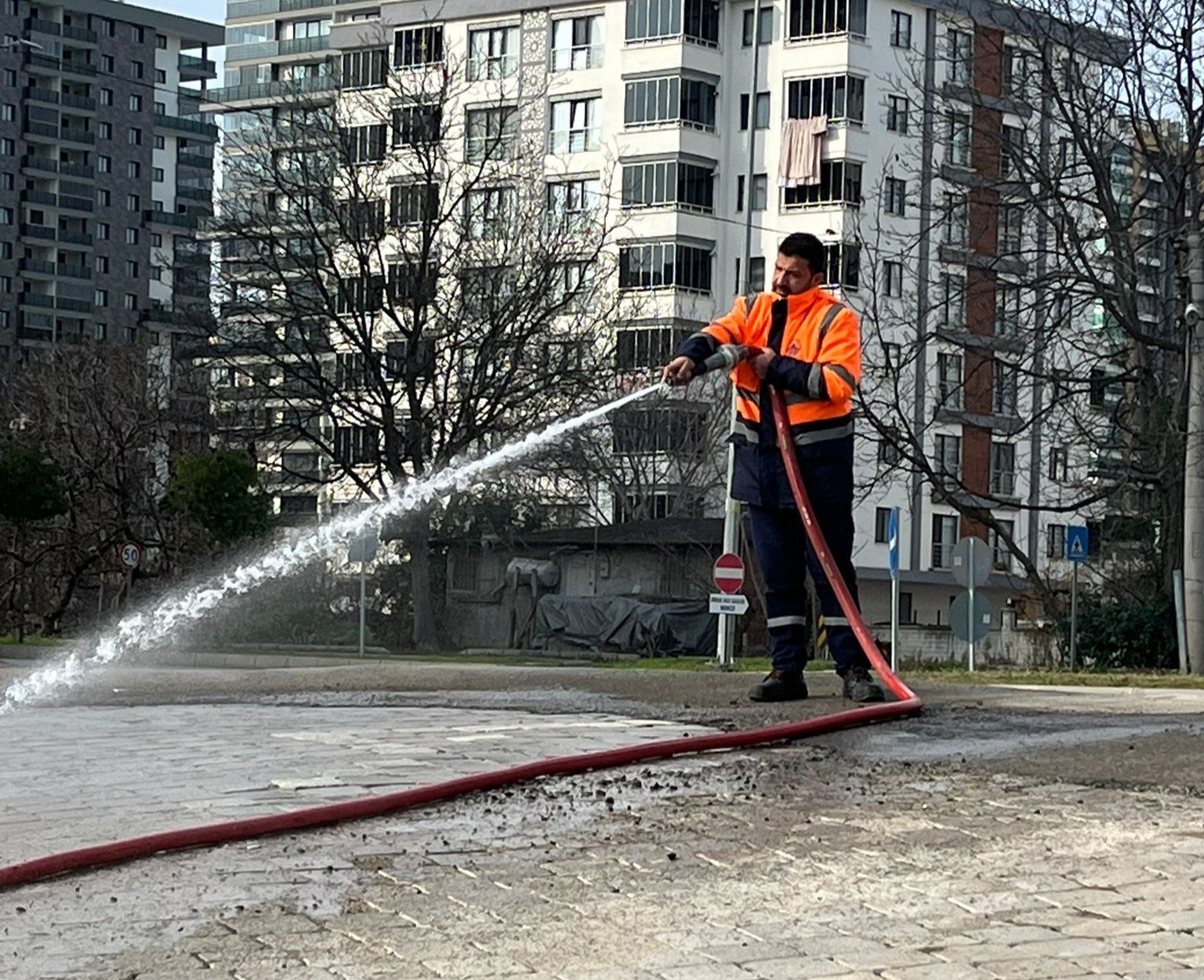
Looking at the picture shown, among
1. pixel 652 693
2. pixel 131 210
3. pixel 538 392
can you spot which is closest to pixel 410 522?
pixel 538 392

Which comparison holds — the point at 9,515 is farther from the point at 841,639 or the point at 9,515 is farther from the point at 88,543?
the point at 841,639

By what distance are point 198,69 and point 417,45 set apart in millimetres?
54247

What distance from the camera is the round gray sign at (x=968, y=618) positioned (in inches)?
1159

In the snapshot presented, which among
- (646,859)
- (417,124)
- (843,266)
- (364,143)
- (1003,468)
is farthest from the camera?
(1003,468)

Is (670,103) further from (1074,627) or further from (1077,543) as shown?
(1074,627)

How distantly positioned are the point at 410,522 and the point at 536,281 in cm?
760

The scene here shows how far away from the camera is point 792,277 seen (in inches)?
373

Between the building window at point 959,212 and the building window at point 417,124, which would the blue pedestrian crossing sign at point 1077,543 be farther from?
the building window at point 417,124

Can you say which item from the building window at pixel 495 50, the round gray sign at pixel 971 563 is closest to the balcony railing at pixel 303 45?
the building window at pixel 495 50

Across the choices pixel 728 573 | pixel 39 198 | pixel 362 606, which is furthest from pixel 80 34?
pixel 362 606

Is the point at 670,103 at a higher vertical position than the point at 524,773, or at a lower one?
higher

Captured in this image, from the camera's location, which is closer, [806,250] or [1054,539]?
[806,250]

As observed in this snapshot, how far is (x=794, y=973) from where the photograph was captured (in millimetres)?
Answer: 4305

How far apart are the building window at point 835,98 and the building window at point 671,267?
621cm
